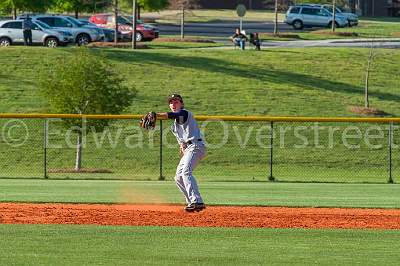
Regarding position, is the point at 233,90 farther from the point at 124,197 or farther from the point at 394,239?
the point at 394,239

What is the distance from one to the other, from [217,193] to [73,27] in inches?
1193

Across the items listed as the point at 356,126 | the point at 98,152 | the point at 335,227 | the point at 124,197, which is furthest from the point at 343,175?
the point at 335,227

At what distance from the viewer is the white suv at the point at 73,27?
161ft

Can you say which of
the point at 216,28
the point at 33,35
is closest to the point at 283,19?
the point at 216,28

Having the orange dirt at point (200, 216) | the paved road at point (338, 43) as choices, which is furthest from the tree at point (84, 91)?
the paved road at point (338, 43)

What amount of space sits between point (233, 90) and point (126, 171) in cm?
1091

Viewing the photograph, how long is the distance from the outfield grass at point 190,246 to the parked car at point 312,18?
2134 inches

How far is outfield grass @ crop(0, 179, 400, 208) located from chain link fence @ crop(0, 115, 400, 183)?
4830mm

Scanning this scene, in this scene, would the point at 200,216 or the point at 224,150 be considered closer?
the point at 200,216

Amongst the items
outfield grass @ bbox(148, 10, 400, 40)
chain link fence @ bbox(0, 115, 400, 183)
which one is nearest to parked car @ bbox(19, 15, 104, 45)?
outfield grass @ bbox(148, 10, 400, 40)

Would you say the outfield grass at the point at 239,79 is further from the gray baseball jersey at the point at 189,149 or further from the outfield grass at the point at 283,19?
the gray baseball jersey at the point at 189,149

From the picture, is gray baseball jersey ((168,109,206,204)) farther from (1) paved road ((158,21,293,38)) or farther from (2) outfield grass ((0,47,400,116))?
(1) paved road ((158,21,293,38))

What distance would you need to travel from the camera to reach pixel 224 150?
3197cm

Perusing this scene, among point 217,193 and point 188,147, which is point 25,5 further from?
point 188,147
